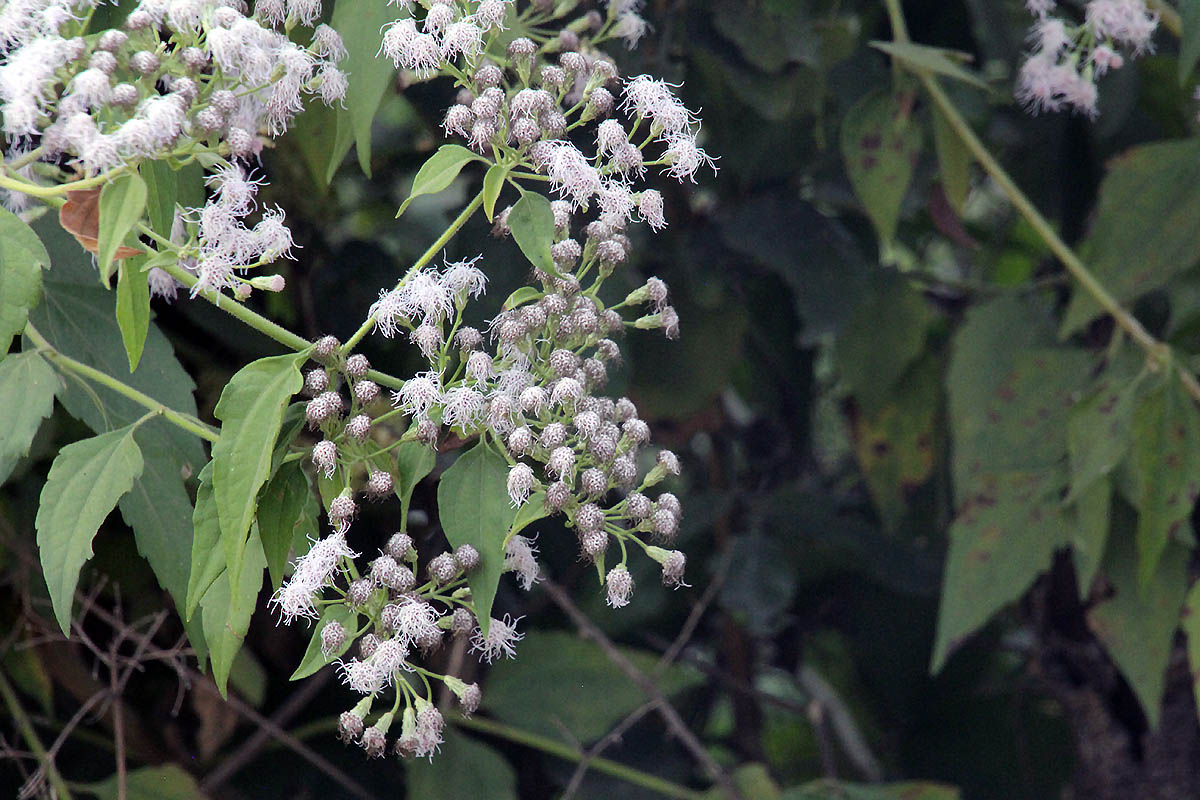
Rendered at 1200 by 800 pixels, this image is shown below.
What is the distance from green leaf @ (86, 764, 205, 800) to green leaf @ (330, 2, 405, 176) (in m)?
0.55

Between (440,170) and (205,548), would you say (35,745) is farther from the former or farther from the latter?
(440,170)

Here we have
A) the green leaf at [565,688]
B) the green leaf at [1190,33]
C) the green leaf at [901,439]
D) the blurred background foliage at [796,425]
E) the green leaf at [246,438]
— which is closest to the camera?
the green leaf at [246,438]

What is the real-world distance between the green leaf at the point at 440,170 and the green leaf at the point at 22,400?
0.66 feet

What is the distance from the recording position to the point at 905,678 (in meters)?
1.40

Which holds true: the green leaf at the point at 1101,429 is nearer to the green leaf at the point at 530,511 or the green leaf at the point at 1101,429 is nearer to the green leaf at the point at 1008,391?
the green leaf at the point at 1008,391

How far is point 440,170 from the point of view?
0.49m

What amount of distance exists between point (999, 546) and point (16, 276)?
0.75m

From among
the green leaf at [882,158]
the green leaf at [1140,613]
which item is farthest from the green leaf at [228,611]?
the green leaf at [1140,613]

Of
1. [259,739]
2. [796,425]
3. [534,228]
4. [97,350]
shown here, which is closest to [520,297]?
[534,228]

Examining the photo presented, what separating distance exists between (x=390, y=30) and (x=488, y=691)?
2.38 feet

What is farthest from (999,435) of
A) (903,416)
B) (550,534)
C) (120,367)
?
(120,367)

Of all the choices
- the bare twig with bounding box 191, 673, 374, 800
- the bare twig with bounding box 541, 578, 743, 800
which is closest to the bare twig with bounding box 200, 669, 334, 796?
the bare twig with bounding box 191, 673, 374, 800

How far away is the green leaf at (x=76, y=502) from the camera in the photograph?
0.50m

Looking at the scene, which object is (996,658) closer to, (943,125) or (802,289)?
(802,289)
